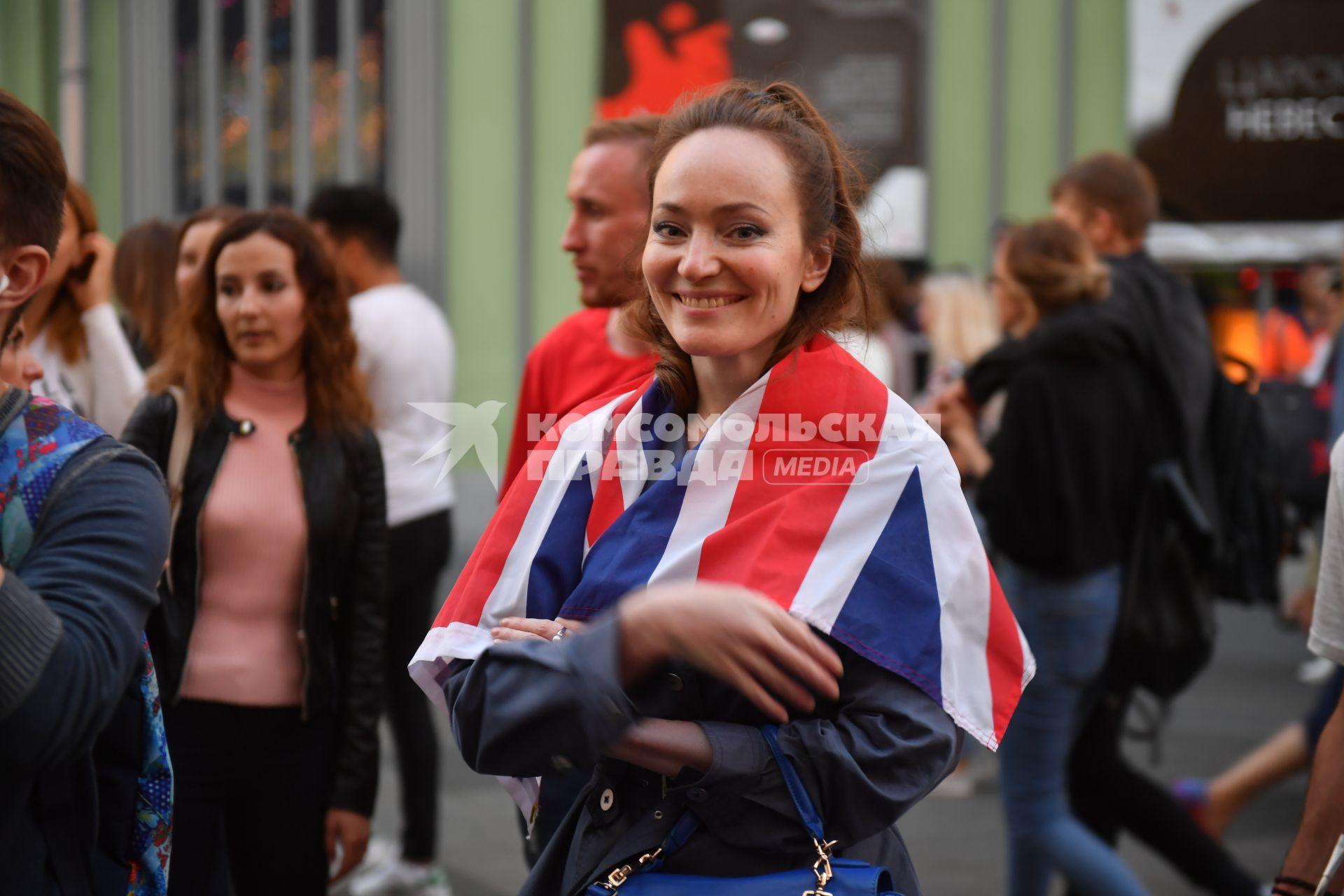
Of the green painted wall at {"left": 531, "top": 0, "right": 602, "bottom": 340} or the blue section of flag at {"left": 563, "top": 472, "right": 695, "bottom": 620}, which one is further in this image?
the green painted wall at {"left": 531, "top": 0, "right": 602, "bottom": 340}

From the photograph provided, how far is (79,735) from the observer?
54.3 inches

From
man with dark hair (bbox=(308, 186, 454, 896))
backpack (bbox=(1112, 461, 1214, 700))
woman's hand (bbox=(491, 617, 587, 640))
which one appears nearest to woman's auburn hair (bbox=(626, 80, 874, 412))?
woman's hand (bbox=(491, 617, 587, 640))

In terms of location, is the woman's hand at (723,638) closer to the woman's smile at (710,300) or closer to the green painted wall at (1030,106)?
the woman's smile at (710,300)

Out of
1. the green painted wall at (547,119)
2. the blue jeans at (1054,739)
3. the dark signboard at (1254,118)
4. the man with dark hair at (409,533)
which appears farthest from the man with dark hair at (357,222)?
the dark signboard at (1254,118)

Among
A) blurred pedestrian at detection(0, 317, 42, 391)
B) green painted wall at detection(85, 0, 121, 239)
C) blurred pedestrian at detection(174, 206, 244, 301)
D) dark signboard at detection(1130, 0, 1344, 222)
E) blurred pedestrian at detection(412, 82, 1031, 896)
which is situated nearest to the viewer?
blurred pedestrian at detection(412, 82, 1031, 896)

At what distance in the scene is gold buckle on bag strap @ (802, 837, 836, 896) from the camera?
155cm

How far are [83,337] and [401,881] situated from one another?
198 centimetres

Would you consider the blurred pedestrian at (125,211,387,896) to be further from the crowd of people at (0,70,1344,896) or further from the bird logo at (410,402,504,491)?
the bird logo at (410,402,504,491)

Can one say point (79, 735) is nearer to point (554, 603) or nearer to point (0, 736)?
point (0, 736)

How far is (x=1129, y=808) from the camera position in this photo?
377cm

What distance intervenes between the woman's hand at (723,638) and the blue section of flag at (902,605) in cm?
13

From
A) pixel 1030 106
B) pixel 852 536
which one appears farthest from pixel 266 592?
pixel 1030 106

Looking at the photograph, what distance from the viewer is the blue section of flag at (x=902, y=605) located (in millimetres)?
1607

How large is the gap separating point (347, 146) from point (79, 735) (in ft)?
29.8
